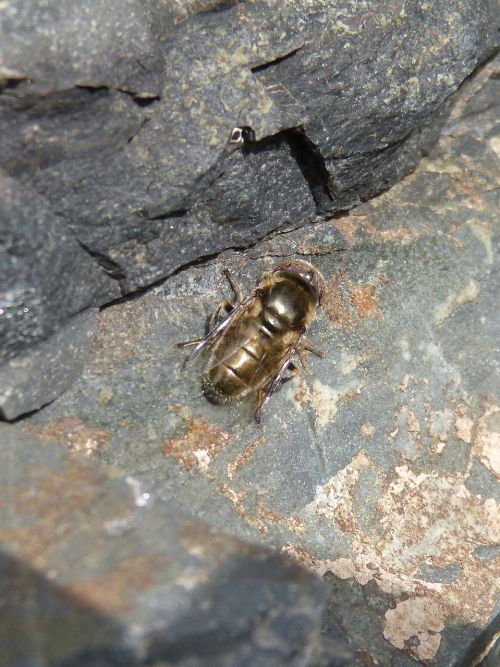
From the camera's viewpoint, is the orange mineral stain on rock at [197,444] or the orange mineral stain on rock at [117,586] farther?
the orange mineral stain on rock at [197,444]

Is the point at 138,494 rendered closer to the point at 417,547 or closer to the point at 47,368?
the point at 47,368

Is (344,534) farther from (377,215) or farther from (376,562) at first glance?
(377,215)

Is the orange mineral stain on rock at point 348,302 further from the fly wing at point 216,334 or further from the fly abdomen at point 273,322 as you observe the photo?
the fly wing at point 216,334

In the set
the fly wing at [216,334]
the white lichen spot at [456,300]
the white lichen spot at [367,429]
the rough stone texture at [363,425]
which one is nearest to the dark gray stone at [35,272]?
the rough stone texture at [363,425]

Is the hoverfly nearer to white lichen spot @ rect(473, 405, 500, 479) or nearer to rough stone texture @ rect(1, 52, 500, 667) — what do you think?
rough stone texture @ rect(1, 52, 500, 667)

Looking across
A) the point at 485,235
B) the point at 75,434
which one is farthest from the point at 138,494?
the point at 485,235

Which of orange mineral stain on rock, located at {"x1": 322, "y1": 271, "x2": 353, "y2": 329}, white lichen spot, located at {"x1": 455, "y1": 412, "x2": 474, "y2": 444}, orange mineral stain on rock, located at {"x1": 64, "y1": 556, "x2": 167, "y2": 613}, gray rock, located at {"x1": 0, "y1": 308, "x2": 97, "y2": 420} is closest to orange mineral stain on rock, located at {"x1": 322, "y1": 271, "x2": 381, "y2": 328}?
orange mineral stain on rock, located at {"x1": 322, "y1": 271, "x2": 353, "y2": 329}

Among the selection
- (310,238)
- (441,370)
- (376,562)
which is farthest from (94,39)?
(376,562)
